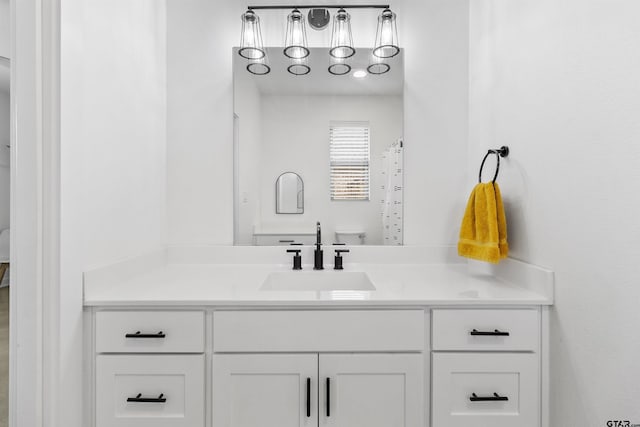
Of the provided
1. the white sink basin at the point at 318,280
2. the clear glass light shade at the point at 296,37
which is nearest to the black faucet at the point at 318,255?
the white sink basin at the point at 318,280

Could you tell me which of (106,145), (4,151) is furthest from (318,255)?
(4,151)

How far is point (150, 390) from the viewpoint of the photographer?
3.86 feet

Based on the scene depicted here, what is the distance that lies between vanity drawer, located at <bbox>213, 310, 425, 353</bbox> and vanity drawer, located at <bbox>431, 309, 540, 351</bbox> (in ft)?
0.27

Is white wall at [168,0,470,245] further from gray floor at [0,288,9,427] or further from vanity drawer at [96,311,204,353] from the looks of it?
gray floor at [0,288,9,427]

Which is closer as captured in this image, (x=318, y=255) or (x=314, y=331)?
(x=314, y=331)

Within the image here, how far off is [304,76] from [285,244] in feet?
2.94

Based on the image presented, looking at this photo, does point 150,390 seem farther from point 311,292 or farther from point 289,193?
point 289,193

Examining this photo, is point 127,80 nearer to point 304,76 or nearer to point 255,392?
point 304,76

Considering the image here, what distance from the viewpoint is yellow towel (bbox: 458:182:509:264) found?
1.41 metres

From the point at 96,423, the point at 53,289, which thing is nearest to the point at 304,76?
A: the point at 53,289

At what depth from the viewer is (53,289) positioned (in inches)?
41.4

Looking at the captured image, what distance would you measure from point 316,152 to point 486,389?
128 cm

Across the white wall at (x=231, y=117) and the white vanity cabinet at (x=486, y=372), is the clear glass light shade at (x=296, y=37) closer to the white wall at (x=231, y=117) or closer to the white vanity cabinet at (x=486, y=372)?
the white wall at (x=231, y=117)

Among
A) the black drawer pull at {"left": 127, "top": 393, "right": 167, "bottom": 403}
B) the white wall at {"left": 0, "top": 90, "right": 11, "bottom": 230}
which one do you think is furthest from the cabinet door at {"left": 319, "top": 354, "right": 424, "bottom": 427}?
the white wall at {"left": 0, "top": 90, "right": 11, "bottom": 230}
